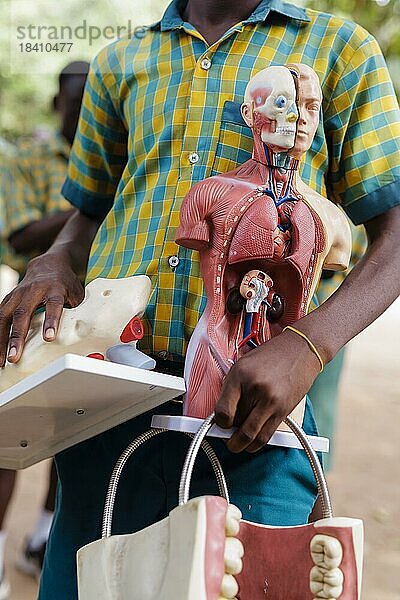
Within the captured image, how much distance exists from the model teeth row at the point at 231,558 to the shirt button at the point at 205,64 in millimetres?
774

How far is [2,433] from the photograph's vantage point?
155cm

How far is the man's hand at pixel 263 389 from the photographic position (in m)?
1.33

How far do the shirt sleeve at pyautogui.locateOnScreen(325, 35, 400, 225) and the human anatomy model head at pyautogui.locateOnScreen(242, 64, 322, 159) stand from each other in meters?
0.12

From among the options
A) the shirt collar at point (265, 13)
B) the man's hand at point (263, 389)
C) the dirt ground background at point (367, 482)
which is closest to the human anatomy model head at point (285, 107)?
the shirt collar at point (265, 13)

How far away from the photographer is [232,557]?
4.08 ft

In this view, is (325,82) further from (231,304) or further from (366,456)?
(366,456)

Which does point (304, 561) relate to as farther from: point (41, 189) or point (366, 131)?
point (41, 189)

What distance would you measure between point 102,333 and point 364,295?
40cm

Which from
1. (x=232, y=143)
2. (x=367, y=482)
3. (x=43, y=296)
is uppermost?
(x=232, y=143)

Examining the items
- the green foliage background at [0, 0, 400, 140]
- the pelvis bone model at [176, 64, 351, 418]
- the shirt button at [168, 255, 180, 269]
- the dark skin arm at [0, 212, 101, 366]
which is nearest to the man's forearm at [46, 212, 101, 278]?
the dark skin arm at [0, 212, 101, 366]

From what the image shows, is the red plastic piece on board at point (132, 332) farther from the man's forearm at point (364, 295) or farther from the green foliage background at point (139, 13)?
the green foliage background at point (139, 13)

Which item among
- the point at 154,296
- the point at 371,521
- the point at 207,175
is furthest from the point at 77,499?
the point at 371,521

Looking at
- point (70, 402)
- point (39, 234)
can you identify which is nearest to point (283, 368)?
point (70, 402)

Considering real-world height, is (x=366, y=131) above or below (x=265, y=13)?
below
